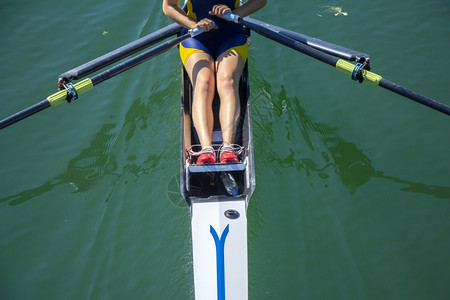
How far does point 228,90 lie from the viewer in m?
5.43

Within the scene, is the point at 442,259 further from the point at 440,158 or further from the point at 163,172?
the point at 163,172

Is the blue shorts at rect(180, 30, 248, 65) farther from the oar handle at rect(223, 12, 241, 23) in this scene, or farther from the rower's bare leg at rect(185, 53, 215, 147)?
the oar handle at rect(223, 12, 241, 23)

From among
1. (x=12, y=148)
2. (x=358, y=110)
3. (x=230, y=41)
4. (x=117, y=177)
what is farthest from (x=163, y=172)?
(x=358, y=110)

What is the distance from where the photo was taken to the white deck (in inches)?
182

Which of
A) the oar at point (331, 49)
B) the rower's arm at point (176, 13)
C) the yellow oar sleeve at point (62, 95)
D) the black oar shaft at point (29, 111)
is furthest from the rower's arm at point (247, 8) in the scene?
the black oar shaft at point (29, 111)

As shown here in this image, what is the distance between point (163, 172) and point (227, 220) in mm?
1585

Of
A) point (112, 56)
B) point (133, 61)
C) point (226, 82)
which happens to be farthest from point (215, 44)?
point (112, 56)

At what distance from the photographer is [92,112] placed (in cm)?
721

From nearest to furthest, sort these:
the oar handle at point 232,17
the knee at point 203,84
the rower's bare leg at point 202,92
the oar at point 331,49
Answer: the rower's bare leg at point 202,92 < the knee at point 203,84 < the oar at point 331,49 < the oar handle at point 232,17

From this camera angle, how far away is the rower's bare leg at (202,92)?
5.24 m

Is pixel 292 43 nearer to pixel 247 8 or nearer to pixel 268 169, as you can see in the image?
pixel 247 8

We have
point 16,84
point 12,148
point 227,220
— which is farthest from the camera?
point 16,84

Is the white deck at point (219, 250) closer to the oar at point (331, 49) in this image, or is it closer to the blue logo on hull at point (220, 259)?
the blue logo on hull at point (220, 259)

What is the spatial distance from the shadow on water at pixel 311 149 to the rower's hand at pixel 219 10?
1.49 metres
